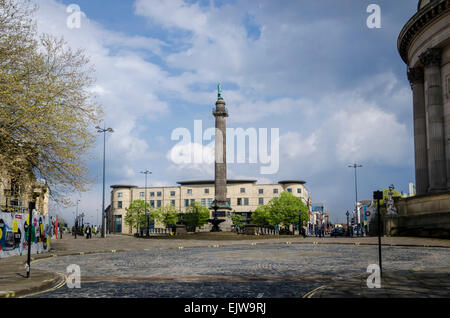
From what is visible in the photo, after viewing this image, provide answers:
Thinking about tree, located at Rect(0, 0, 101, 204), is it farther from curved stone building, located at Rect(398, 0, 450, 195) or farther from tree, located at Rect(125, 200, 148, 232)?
tree, located at Rect(125, 200, 148, 232)

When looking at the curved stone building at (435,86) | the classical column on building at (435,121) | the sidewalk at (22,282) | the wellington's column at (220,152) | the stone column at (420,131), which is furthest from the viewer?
the wellington's column at (220,152)

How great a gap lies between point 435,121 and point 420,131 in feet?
13.8

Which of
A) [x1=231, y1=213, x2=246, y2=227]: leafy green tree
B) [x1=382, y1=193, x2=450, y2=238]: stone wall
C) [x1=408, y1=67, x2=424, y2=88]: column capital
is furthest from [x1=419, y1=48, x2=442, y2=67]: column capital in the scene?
[x1=231, y1=213, x2=246, y2=227]: leafy green tree

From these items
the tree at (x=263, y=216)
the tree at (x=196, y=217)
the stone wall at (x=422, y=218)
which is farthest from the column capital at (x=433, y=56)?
the tree at (x=196, y=217)

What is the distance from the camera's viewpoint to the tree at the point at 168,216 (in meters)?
121

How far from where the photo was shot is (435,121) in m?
36.7

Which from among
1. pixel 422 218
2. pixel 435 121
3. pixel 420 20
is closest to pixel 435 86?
pixel 435 121

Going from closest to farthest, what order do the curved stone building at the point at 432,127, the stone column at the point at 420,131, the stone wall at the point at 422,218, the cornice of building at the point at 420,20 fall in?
the stone wall at the point at 422,218 → the curved stone building at the point at 432,127 → the cornice of building at the point at 420,20 → the stone column at the point at 420,131

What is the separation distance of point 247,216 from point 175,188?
25415 millimetres

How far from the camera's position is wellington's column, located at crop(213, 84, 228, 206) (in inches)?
2785

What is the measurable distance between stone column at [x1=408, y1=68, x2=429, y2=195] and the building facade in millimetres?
88531

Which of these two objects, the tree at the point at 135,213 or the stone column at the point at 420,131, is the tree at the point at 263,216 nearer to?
the tree at the point at 135,213

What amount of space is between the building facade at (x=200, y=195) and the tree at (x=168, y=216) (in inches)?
206
